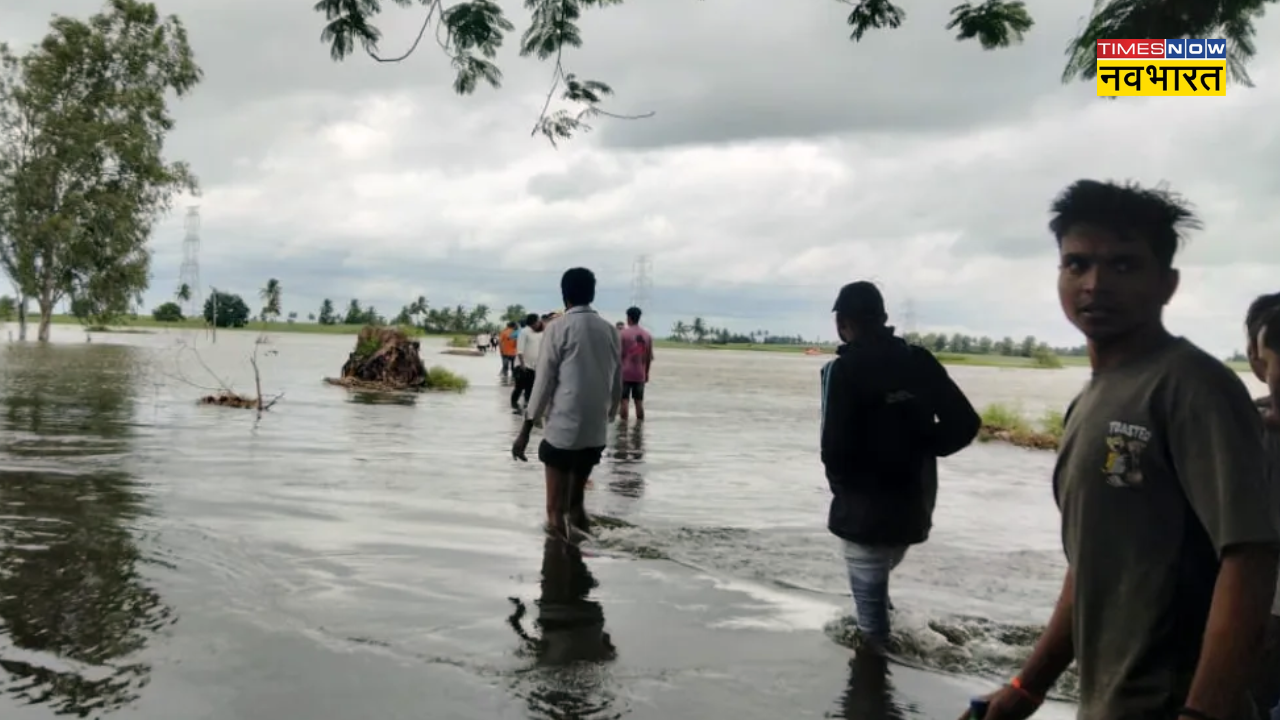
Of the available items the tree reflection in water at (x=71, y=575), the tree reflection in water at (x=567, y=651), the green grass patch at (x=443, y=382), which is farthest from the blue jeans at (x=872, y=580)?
the green grass patch at (x=443, y=382)

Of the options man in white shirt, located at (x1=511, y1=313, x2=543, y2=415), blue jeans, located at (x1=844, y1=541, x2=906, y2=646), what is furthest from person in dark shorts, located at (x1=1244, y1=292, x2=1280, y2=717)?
man in white shirt, located at (x1=511, y1=313, x2=543, y2=415)

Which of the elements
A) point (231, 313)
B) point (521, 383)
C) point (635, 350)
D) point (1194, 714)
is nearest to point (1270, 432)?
point (1194, 714)

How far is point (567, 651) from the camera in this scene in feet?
16.9

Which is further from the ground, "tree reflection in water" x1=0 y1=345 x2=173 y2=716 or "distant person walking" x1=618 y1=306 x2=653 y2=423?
"distant person walking" x1=618 y1=306 x2=653 y2=423

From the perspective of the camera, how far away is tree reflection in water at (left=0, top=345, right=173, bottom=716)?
4.41 meters

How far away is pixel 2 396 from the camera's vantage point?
1889cm

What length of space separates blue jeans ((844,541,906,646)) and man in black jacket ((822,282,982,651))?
0.01 metres

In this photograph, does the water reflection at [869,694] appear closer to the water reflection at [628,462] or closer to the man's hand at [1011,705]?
the man's hand at [1011,705]

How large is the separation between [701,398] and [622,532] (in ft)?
67.5

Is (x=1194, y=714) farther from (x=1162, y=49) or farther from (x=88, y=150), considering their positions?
(x=88, y=150)

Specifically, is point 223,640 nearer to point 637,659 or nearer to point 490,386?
point 637,659

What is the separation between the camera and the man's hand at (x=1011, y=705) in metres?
2.56

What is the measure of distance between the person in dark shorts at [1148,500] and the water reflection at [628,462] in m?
8.16

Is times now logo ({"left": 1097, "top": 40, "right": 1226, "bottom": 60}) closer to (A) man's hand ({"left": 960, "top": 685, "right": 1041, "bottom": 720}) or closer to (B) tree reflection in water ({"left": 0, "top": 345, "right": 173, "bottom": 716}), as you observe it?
(A) man's hand ({"left": 960, "top": 685, "right": 1041, "bottom": 720})
